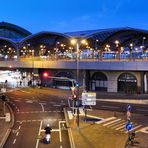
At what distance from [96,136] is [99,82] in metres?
49.5

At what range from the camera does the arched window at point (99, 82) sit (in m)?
82.8

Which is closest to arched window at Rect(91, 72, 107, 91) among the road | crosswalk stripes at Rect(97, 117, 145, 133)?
the road

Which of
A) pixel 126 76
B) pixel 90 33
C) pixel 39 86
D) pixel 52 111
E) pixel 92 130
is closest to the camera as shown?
pixel 92 130

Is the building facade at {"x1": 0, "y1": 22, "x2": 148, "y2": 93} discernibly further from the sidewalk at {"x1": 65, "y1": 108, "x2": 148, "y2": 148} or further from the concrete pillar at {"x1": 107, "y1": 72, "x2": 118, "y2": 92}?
the sidewalk at {"x1": 65, "y1": 108, "x2": 148, "y2": 148}

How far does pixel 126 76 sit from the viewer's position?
7831cm

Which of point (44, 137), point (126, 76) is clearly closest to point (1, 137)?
point (44, 137)

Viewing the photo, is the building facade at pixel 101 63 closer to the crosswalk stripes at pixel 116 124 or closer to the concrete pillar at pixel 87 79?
the concrete pillar at pixel 87 79

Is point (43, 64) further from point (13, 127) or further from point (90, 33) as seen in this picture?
point (13, 127)

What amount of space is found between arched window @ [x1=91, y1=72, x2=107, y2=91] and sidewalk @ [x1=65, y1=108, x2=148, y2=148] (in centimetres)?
4043

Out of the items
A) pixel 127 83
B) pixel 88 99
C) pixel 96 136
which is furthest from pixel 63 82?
pixel 96 136

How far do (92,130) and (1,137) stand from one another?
33.2 feet

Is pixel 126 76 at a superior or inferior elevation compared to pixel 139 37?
inferior

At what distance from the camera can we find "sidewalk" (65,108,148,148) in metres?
31.5

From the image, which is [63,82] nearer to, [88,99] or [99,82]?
[99,82]
